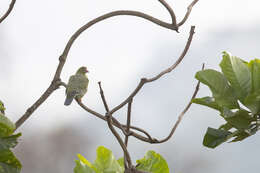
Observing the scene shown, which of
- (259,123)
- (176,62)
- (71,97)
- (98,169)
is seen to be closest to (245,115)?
(259,123)

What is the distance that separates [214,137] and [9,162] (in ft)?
1.36

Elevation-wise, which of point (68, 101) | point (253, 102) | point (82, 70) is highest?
point (253, 102)

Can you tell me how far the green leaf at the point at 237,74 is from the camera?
78cm

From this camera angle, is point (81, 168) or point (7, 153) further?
point (81, 168)

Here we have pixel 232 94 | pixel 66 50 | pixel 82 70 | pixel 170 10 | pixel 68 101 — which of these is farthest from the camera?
pixel 82 70

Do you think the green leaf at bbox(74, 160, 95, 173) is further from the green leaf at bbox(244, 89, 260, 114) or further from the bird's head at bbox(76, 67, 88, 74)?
the bird's head at bbox(76, 67, 88, 74)

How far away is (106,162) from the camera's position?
86cm

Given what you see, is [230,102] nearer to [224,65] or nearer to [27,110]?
[224,65]

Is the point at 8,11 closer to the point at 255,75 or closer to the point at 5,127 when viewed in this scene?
the point at 5,127

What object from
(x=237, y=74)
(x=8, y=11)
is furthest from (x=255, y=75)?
(x=8, y=11)

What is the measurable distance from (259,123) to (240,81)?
9 centimetres

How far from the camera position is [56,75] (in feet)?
3.40

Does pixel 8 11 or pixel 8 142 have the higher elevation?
pixel 8 11

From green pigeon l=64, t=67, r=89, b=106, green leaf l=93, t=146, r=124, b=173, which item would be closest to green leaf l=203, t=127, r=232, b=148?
green leaf l=93, t=146, r=124, b=173
